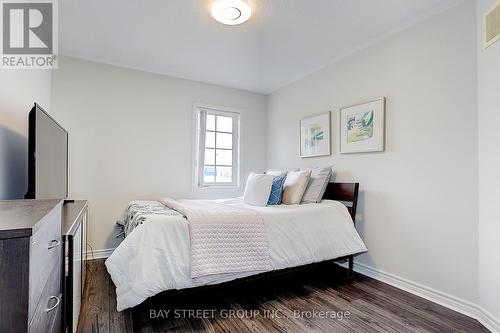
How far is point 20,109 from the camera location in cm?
192

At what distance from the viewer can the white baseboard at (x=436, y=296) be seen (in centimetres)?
185

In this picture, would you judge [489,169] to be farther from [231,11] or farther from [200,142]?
[200,142]

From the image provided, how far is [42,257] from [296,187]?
8.11 ft

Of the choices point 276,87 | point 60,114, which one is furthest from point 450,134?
point 60,114

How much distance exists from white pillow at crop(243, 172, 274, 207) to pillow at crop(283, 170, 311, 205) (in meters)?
0.21

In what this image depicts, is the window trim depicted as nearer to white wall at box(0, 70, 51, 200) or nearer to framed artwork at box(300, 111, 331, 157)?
framed artwork at box(300, 111, 331, 157)

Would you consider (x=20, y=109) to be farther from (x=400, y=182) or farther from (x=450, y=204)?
(x=450, y=204)

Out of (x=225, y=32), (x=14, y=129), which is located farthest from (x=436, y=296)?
(x=14, y=129)

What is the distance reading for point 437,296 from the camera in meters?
2.22

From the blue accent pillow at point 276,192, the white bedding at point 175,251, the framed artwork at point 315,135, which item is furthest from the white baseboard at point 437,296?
the framed artwork at point 315,135

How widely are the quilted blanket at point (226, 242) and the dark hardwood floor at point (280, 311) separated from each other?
30 cm

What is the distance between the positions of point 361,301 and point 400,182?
3.69ft

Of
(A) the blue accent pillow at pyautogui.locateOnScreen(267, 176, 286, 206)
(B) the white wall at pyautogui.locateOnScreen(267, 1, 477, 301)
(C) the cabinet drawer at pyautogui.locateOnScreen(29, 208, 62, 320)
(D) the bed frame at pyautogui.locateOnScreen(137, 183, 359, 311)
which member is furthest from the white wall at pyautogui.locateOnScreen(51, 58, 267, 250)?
(C) the cabinet drawer at pyautogui.locateOnScreen(29, 208, 62, 320)

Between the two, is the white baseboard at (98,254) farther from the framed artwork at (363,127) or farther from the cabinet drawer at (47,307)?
the framed artwork at (363,127)
